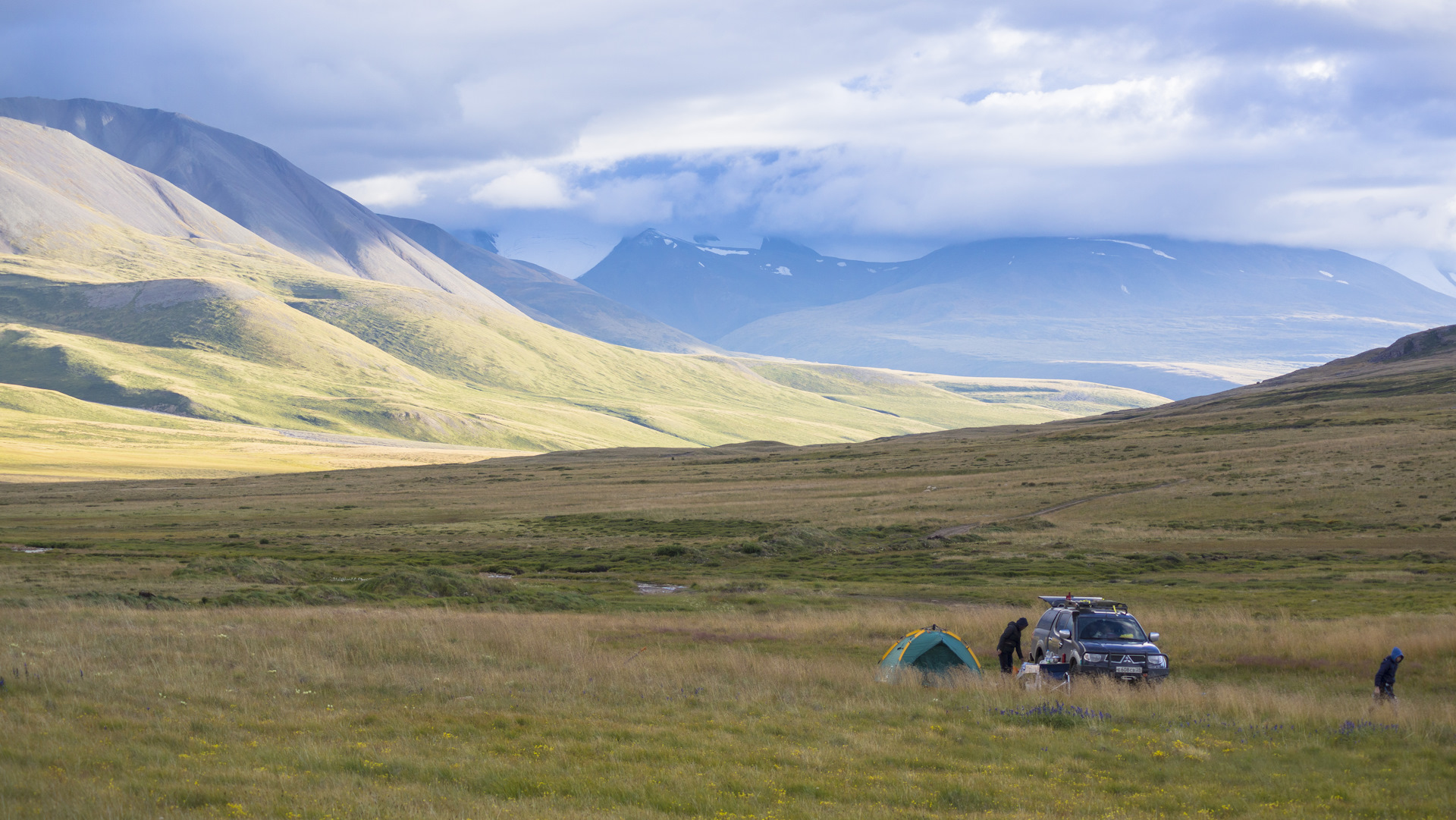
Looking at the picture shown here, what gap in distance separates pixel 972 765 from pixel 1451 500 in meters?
57.6

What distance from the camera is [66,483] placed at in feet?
371

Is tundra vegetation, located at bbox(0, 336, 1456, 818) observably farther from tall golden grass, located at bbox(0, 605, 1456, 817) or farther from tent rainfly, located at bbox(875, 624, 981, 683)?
tent rainfly, located at bbox(875, 624, 981, 683)

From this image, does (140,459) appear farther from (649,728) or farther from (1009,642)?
(649,728)

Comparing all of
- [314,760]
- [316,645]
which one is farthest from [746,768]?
[316,645]

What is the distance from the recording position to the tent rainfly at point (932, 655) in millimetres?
22936

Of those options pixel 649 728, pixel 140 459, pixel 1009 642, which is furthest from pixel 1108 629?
pixel 140 459

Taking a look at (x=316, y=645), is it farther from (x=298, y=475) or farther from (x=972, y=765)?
(x=298, y=475)

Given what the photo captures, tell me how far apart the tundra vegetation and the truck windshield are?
4.71 ft

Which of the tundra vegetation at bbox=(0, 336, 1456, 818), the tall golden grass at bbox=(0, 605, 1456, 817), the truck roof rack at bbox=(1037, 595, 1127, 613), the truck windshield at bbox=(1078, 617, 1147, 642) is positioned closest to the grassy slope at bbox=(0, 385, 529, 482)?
the tundra vegetation at bbox=(0, 336, 1456, 818)

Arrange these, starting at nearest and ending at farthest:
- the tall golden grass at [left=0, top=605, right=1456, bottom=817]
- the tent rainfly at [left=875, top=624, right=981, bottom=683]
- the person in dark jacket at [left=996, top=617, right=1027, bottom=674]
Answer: the tall golden grass at [left=0, top=605, right=1456, bottom=817], the tent rainfly at [left=875, top=624, right=981, bottom=683], the person in dark jacket at [left=996, top=617, right=1027, bottom=674]

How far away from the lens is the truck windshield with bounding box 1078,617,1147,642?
908 inches

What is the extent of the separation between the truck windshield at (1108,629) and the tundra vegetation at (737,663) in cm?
144

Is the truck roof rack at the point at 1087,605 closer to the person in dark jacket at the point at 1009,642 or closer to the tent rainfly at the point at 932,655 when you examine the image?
the person in dark jacket at the point at 1009,642

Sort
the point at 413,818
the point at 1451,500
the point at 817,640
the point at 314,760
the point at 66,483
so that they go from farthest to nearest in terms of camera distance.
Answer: the point at 66,483
the point at 1451,500
the point at 817,640
the point at 314,760
the point at 413,818
